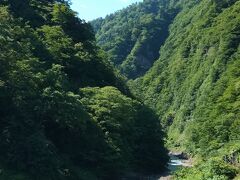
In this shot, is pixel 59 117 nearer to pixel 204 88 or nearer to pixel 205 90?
pixel 205 90

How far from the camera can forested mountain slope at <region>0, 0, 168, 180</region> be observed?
43.1m

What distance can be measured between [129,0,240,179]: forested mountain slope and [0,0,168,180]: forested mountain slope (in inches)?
404

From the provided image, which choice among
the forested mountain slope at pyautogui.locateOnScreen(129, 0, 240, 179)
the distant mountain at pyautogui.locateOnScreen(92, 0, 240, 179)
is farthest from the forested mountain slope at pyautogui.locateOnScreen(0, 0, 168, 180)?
the forested mountain slope at pyautogui.locateOnScreen(129, 0, 240, 179)

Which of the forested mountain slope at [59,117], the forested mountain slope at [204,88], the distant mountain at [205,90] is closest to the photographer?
the forested mountain slope at [59,117]

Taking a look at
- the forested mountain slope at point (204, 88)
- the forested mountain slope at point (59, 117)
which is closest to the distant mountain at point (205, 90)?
the forested mountain slope at point (204, 88)

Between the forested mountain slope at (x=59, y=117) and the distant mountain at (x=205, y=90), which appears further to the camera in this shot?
the distant mountain at (x=205, y=90)

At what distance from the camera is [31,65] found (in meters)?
51.0

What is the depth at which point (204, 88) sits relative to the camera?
129 metres

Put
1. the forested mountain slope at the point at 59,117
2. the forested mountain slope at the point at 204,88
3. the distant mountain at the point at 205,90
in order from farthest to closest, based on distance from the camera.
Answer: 1. the forested mountain slope at the point at 204,88
2. the distant mountain at the point at 205,90
3. the forested mountain slope at the point at 59,117

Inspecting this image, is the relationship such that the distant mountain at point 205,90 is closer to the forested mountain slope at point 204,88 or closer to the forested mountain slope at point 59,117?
the forested mountain slope at point 204,88

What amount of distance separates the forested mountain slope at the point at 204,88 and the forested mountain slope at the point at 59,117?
1027 centimetres

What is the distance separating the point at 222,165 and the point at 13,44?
25.2 m

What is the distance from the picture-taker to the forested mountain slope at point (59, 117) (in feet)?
141

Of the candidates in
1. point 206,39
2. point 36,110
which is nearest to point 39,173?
point 36,110
